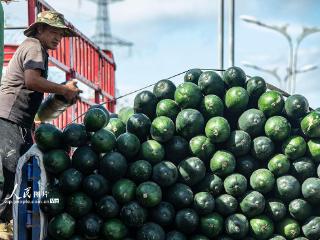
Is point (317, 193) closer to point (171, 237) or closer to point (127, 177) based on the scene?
point (171, 237)

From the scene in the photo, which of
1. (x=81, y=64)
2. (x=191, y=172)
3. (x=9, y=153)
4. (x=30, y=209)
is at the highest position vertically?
(x=81, y=64)

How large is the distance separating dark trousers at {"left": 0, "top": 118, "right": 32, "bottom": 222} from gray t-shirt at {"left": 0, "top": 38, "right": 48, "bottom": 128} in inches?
2.9

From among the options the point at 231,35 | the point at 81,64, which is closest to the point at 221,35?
the point at 231,35

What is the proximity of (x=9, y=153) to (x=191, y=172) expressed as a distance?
1484 mm

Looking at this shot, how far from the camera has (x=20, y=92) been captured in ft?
16.6

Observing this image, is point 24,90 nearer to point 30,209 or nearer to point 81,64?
point 30,209

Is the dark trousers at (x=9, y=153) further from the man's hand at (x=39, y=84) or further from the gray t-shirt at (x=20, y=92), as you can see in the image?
the man's hand at (x=39, y=84)

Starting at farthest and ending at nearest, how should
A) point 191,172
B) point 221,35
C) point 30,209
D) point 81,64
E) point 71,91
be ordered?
1. point 221,35
2. point 81,64
3. point 71,91
4. point 191,172
5. point 30,209

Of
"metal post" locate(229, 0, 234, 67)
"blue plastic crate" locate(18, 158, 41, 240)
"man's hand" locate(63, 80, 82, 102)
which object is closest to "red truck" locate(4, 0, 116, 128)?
"man's hand" locate(63, 80, 82, 102)

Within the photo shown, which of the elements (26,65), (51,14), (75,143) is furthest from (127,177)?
(51,14)

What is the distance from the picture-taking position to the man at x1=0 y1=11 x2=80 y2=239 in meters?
4.85

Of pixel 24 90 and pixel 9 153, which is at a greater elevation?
pixel 24 90

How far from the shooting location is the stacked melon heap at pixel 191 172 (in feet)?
15.3

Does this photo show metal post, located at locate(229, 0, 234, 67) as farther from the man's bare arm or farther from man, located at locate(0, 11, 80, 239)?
the man's bare arm
